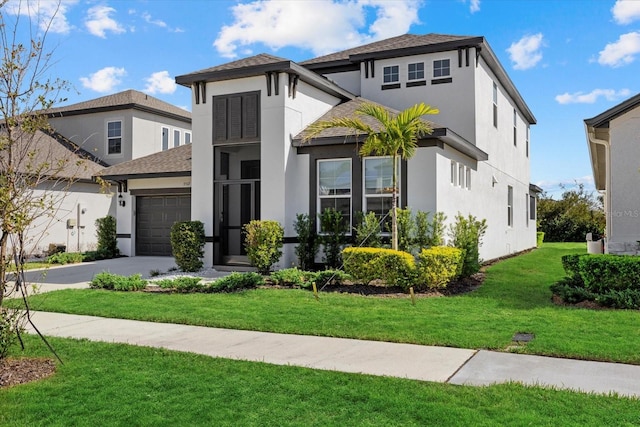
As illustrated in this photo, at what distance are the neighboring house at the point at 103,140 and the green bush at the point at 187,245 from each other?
6.20 metres

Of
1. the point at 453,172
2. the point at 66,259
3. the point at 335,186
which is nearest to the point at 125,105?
the point at 66,259

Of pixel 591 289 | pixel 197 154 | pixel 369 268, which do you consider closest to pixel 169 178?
pixel 197 154

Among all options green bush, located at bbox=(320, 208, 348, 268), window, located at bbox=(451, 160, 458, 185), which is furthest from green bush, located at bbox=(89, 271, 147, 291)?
window, located at bbox=(451, 160, 458, 185)

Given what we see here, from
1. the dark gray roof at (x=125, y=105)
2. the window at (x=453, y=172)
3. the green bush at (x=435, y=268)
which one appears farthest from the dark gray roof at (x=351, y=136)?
the dark gray roof at (x=125, y=105)

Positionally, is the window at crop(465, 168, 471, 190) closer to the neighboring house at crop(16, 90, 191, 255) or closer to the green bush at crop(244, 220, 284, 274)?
the green bush at crop(244, 220, 284, 274)

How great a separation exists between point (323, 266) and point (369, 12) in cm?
769

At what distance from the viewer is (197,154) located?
15.5 m

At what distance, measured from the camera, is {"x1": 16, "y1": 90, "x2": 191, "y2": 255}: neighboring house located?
21781 mm

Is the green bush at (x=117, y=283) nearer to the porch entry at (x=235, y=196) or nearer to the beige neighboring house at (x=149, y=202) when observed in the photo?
the porch entry at (x=235, y=196)

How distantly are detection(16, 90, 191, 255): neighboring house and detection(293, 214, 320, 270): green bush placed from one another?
28.8 ft

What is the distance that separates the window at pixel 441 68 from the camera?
17.3 meters

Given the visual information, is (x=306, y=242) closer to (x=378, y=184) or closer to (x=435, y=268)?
(x=378, y=184)

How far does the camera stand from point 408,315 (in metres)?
8.61

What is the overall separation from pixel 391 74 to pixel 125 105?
12725 millimetres
